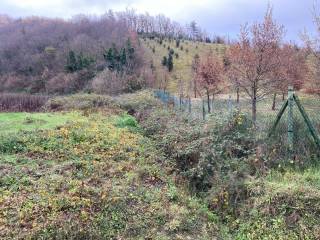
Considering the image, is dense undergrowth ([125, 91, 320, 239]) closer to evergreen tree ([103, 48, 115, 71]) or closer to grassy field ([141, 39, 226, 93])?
grassy field ([141, 39, 226, 93])

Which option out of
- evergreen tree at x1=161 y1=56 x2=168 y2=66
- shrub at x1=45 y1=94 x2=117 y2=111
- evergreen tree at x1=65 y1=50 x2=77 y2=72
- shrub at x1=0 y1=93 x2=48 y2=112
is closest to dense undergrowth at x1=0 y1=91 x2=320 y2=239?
shrub at x1=45 y1=94 x2=117 y2=111

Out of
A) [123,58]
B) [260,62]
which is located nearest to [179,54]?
[123,58]

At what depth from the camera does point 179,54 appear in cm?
6450

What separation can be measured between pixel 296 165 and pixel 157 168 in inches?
141

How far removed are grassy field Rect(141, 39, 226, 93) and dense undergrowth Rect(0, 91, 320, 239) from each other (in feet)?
120

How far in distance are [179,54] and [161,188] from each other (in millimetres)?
57630

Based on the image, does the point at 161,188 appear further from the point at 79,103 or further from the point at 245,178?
the point at 79,103

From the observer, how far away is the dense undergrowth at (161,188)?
21.6ft

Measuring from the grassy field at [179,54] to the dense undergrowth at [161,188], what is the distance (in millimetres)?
→ 36722

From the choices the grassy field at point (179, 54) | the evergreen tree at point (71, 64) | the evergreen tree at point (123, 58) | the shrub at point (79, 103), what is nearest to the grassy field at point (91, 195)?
the shrub at point (79, 103)

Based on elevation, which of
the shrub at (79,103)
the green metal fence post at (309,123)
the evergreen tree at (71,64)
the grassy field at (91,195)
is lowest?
the grassy field at (91,195)

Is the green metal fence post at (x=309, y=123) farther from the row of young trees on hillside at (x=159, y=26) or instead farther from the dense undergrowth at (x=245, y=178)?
the row of young trees on hillside at (x=159, y=26)

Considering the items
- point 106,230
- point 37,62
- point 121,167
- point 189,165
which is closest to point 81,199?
point 106,230

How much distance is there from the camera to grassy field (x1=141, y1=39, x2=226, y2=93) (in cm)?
5362
